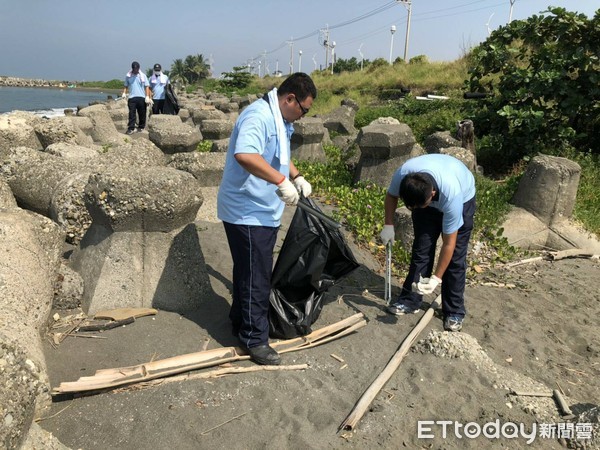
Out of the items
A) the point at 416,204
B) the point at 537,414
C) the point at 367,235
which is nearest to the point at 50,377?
the point at 416,204

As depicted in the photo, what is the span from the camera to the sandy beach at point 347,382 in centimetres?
251

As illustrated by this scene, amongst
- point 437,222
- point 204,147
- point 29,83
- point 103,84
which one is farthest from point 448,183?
point 29,83

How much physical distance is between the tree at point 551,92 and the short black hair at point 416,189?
14.8 feet

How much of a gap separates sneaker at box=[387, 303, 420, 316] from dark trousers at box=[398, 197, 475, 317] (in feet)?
0.15

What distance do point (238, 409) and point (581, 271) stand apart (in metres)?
3.81

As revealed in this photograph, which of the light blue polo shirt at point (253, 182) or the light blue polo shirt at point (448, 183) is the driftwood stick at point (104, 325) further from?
the light blue polo shirt at point (448, 183)

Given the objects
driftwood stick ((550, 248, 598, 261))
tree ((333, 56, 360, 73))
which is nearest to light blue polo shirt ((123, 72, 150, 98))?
driftwood stick ((550, 248, 598, 261))

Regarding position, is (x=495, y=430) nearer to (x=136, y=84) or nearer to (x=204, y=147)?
(x=204, y=147)

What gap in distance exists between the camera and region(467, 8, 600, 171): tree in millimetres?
6746

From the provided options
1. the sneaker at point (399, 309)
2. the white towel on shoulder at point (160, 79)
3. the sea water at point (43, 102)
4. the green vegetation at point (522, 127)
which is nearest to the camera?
the sneaker at point (399, 309)

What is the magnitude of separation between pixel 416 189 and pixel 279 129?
950mm

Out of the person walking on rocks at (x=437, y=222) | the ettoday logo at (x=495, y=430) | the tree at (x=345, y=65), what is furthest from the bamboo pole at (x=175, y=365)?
the tree at (x=345, y=65)

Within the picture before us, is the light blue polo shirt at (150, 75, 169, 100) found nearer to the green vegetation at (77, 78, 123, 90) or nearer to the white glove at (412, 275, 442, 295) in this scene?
the white glove at (412, 275, 442, 295)

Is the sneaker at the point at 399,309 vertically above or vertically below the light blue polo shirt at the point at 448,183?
below
